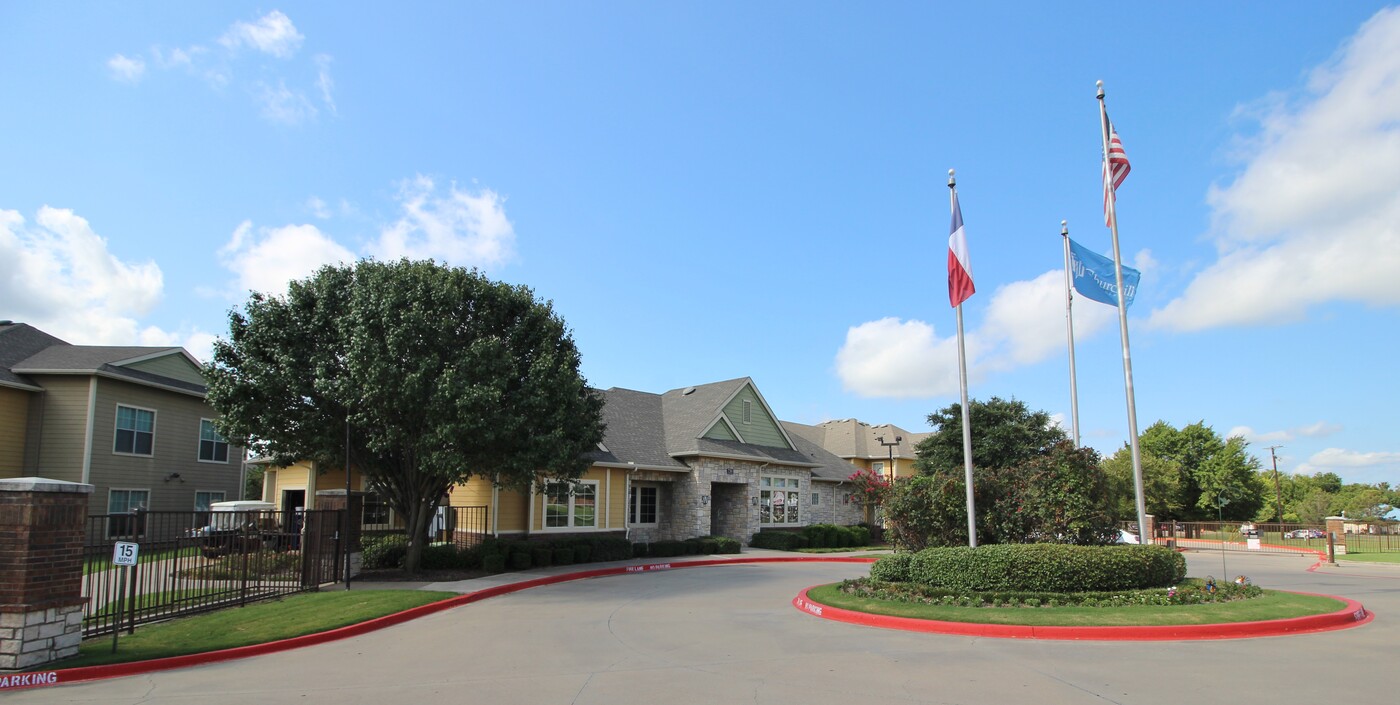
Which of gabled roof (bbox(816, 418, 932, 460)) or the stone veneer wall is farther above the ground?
gabled roof (bbox(816, 418, 932, 460))

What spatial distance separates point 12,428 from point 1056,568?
29.2 m

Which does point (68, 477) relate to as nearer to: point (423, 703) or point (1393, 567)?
point (423, 703)

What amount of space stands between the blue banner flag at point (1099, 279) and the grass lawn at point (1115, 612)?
7389 mm

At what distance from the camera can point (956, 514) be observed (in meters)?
17.4

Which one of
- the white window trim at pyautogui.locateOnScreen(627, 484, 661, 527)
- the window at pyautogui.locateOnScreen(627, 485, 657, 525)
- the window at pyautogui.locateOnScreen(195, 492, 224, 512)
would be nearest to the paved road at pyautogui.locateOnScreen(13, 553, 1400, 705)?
the white window trim at pyautogui.locateOnScreen(627, 484, 661, 527)

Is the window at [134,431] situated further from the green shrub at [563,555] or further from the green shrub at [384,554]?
the green shrub at [563,555]

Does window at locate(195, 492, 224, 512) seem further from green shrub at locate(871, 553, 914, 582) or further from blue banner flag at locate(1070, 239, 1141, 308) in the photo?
blue banner flag at locate(1070, 239, 1141, 308)

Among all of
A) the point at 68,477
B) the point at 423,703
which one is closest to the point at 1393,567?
the point at 423,703

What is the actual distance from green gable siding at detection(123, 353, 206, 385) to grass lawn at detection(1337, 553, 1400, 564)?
1733 inches

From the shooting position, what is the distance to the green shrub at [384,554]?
22.4 metres

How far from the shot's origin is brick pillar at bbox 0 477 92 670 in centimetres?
969

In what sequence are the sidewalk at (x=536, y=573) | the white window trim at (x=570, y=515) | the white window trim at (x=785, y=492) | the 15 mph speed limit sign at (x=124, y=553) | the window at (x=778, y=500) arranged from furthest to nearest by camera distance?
1. the window at (x=778, y=500)
2. the white window trim at (x=785, y=492)
3. the white window trim at (x=570, y=515)
4. the sidewalk at (x=536, y=573)
5. the 15 mph speed limit sign at (x=124, y=553)

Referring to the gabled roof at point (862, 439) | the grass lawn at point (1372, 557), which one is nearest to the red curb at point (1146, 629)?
the grass lawn at point (1372, 557)

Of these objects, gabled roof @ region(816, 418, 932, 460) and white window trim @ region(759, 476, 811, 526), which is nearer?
white window trim @ region(759, 476, 811, 526)
